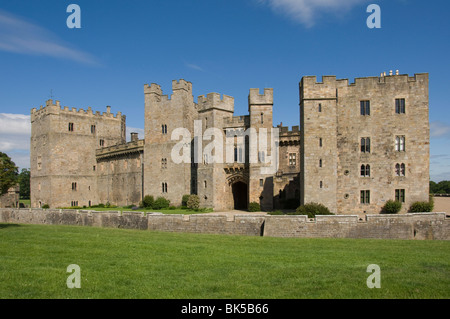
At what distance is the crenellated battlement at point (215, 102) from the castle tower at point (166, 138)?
306cm

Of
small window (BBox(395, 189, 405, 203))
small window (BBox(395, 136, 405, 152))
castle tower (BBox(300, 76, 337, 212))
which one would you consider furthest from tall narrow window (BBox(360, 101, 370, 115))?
small window (BBox(395, 189, 405, 203))

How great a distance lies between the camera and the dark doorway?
120 feet

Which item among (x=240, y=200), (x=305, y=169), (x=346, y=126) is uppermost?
(x=346, y=126)

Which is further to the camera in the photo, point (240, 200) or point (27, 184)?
point (27, 184)

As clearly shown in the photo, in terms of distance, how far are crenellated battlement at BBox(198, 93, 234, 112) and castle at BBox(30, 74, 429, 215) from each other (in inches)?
4.2

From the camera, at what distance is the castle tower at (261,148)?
105 feet

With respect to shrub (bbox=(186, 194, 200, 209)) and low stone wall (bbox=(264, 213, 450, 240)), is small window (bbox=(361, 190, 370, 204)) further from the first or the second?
shrub (bbox=(186, 194, 200, 209))

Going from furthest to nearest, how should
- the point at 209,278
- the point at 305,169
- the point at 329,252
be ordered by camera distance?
the point at 305,169 → the point at 329,252 → the point at 209,278

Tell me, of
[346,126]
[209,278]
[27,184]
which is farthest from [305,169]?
[27,184]
